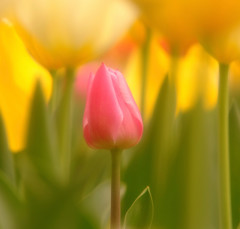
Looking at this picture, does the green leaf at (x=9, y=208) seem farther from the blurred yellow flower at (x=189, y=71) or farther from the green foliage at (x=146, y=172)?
the blurred yellow flower at (x=189, y=71)

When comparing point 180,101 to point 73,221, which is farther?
point 180,101

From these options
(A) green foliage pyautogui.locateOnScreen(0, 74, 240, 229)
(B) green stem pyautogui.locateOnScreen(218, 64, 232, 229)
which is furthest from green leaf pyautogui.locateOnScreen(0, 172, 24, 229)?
(B) green stem pyautogui.locateOnScreen(218, 64, 232, 229)

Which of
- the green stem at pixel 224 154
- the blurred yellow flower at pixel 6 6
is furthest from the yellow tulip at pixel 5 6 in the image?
the green stem at pixel 224 154

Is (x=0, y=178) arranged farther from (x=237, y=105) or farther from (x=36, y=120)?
(x=237, y=105)

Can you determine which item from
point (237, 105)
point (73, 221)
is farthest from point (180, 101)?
point (73, 221)

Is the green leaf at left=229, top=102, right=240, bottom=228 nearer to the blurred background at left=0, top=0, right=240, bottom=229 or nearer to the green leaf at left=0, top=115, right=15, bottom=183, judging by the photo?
the blurred background at left=0, top=0, right=240, bottom=229
